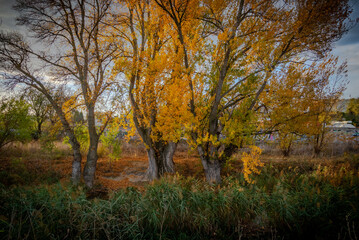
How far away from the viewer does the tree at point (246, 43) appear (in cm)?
507

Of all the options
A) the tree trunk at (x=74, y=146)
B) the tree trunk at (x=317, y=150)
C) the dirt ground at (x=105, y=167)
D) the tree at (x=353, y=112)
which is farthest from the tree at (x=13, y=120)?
the tree at (x=353, y=112)

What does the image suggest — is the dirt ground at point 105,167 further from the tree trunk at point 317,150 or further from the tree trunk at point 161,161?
the tree trunk at point 317,150

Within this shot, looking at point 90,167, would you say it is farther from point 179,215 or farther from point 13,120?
point 179,215

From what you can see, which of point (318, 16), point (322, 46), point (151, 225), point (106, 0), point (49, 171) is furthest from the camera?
point (49, 171)

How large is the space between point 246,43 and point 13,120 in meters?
12.1

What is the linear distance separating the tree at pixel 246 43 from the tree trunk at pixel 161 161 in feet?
8.89

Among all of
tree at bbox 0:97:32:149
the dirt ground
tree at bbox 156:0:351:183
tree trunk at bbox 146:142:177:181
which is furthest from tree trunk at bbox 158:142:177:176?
tree at bbox 0:97:32:149

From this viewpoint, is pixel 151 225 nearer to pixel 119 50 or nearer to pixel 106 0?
pixel 119 50

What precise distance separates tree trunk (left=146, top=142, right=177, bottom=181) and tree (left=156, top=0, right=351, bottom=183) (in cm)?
271

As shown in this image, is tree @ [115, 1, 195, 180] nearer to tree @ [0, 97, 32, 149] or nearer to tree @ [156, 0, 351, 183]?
tree @ [156, 0, 351, 183]

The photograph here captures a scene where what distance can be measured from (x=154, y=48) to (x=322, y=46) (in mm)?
6577

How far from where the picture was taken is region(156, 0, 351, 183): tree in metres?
5.07

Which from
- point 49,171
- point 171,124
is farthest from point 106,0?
point 49,171

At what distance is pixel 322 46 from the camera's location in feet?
Result: 18.1
